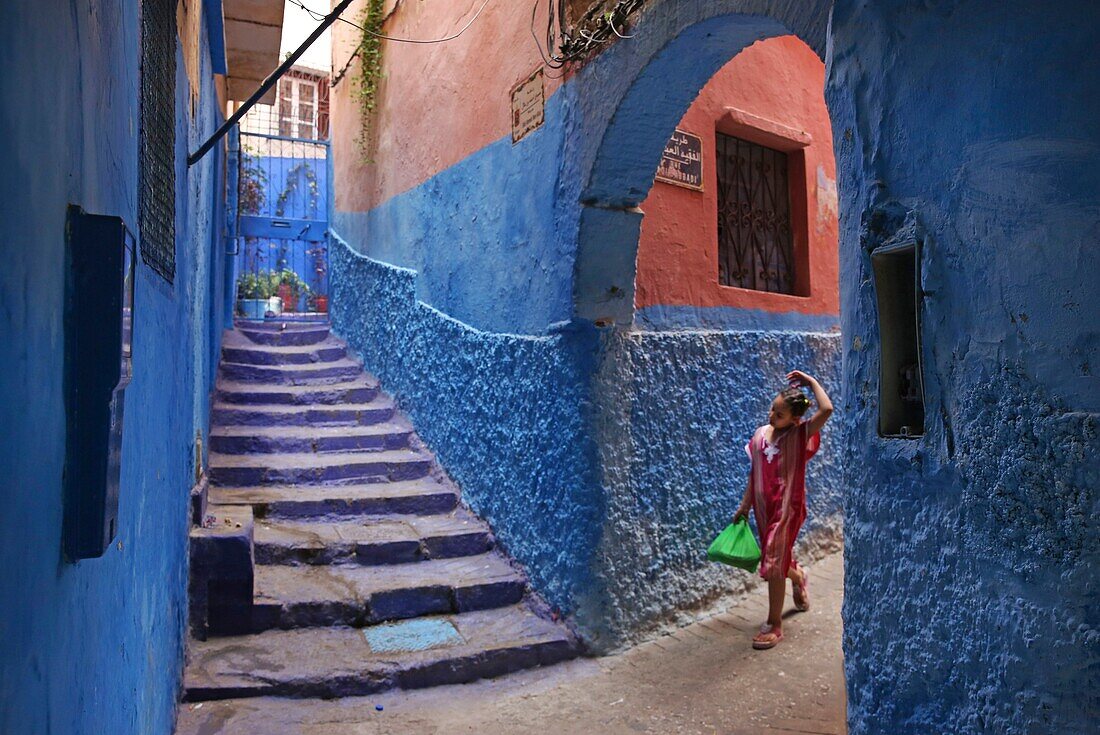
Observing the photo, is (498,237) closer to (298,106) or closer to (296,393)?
(296,393)

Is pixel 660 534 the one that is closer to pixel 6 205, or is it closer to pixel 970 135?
pixel 970 135

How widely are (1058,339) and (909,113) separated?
747 mm

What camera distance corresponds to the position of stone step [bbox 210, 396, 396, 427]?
20.4ft

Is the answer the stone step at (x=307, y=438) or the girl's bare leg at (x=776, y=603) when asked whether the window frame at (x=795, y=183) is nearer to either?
the girl's bare leg at (x=776, y=603)

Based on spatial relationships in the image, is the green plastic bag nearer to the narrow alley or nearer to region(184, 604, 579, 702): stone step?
the narrow alley

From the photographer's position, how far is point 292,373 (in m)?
7.38

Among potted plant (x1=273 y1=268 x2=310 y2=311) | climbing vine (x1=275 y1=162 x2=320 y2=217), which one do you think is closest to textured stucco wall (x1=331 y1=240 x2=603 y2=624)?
potted plant (x1=273 y1=268 x2=310 y2=311)

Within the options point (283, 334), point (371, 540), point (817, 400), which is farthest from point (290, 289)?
point (817, 400)

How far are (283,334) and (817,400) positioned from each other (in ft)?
20.9


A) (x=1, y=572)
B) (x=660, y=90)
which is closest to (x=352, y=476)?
(x=660, y=90)

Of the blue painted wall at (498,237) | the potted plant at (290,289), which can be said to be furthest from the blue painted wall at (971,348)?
the potted plant at (290,289)

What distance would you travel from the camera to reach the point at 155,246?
2.40m

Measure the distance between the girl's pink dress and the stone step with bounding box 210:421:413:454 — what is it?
2.94 metres

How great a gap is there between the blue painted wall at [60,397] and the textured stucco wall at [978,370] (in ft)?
6.28
